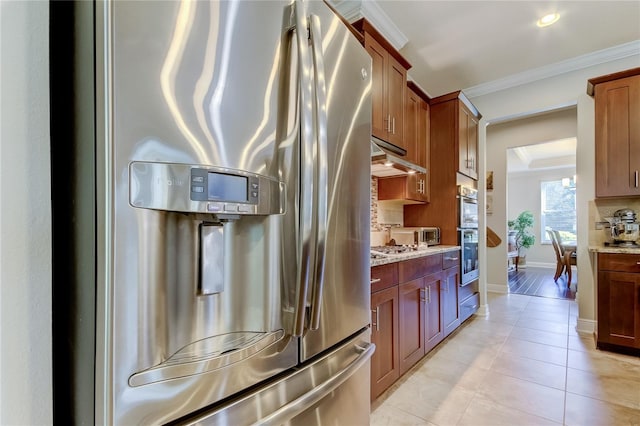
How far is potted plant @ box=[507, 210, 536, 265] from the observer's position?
23.9 feet

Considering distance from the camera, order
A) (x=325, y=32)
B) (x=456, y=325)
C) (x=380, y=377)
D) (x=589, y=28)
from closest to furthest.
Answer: (x=325, y=32) → (x=380, y=377) → (x=589, y=28) → (x=456, y=325)

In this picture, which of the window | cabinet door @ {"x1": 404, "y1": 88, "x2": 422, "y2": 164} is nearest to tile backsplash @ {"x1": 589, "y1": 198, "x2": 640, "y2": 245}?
cabinet door @ {"x1": 404, "y1": 88, "x2": 422, "y2": 164}

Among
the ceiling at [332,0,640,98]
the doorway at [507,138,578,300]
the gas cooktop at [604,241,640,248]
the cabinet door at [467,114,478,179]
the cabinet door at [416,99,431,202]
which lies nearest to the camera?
the ceiling at [332,0,640,98]

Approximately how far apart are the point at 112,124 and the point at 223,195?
227 mm

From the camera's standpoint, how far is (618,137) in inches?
109

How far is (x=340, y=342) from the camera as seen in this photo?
1.04 metres

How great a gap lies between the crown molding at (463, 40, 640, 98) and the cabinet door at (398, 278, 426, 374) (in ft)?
9.42

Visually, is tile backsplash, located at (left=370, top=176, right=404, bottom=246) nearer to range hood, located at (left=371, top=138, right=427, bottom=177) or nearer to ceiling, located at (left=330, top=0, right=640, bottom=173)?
range hood, located at (left=371, top=138, right=427, bottom=177)

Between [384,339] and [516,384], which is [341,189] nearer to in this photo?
[384,339]

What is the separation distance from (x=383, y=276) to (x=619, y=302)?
234 centimetres

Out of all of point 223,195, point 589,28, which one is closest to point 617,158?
point 589,28

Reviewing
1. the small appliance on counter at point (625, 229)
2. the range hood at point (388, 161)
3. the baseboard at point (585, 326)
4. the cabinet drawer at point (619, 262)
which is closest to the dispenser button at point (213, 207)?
the range hood at point (388, 161)

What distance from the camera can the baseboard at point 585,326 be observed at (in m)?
2.99

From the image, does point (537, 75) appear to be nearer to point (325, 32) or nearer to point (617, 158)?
point (617, 158)
